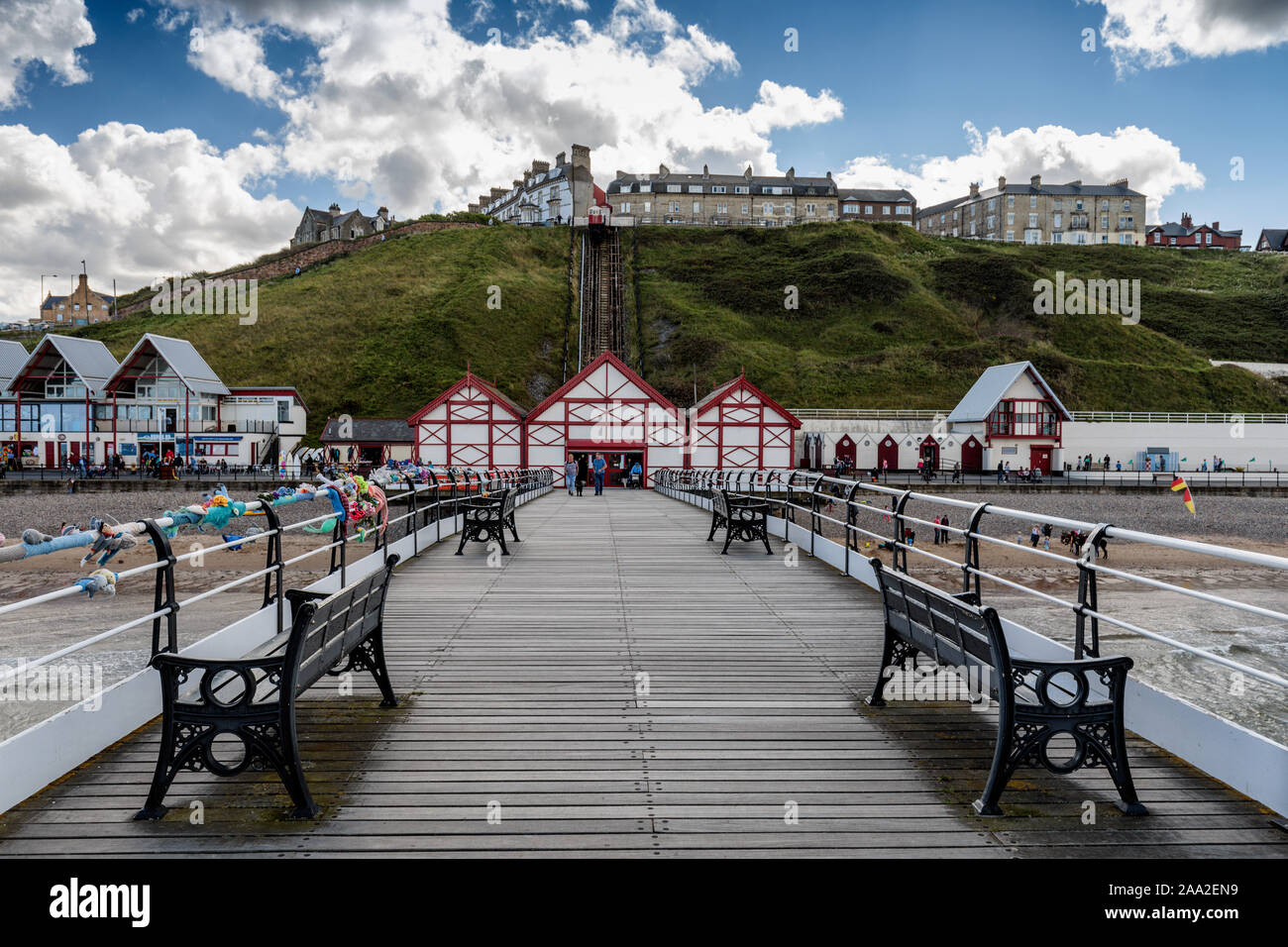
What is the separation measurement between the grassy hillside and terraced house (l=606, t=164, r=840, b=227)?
11.4 metres

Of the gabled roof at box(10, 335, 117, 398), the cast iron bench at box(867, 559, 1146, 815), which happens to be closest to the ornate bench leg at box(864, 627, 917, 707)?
the cast iron bench at box(867, 559, 1146, 815)

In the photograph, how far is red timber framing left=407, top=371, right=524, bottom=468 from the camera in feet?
141

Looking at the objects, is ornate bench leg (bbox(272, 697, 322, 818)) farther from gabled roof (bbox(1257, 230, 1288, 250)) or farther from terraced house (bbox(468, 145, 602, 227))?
gabled roof (bbox(1257, 230, 1288, 250))

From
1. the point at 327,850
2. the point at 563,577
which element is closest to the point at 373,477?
the point at 563,577

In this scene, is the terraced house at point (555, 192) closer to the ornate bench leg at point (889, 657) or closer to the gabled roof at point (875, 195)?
the gabled roof at point (875, 195)

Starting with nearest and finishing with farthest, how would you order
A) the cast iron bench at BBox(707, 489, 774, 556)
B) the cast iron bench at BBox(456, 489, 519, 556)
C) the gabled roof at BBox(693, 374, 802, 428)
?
the cast iron bench at BBox(456, 489, 519, 556) → the cast iron bench at BBox(707, 489, 774, 556) → the gabled roof at BBox(693, 374, 802, 428)

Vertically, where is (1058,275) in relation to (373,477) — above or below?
above

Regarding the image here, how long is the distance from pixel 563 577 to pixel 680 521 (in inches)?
322

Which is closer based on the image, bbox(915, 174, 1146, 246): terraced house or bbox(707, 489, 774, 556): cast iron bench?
bbox(707, 489, 774, 556): cast iron bench

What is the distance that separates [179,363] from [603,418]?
3069 cm

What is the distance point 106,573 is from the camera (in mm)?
4262

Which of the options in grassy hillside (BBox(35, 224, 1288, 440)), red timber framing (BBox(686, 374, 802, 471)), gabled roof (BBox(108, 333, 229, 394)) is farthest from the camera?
grassy hillside (BBox(35, 224, 1288, 440))

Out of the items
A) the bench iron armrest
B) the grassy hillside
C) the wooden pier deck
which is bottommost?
the wooden pier deck
